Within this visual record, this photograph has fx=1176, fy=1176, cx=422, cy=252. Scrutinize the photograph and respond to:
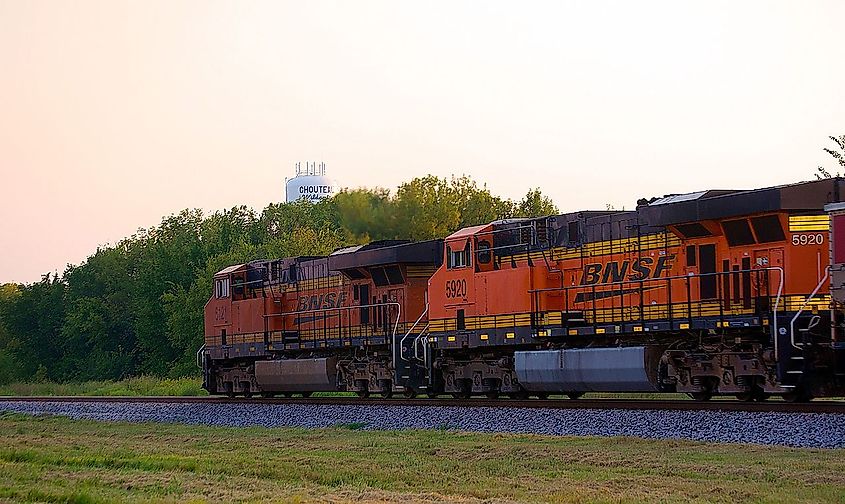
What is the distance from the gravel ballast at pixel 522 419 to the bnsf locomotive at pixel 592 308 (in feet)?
6.08

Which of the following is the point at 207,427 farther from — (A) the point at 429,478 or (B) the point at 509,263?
(A) the point at 429,478

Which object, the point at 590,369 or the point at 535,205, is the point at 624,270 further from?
the point at 535,205

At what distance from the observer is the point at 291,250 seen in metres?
53.5

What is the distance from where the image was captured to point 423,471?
1256 centimetres

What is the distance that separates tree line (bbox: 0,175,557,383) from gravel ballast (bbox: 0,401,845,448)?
704 inches

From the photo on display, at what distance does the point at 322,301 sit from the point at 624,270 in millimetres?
11404

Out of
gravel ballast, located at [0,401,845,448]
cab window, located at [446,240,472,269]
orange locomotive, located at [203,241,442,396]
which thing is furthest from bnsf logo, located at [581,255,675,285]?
orange locomotive, located at [203,241,442,396]

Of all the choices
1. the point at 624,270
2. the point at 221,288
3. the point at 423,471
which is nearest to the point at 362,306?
the point at 221,288

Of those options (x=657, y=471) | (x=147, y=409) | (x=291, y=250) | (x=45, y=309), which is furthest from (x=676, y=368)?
(x=45, y=309)

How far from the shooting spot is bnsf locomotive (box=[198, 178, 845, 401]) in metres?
18.3

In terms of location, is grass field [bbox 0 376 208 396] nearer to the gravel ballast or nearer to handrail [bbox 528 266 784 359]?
the gravel ballast

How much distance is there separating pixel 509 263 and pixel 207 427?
696 centimetres

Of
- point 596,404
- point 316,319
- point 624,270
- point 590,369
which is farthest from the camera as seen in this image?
point 316,319

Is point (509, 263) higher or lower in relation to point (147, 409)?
higher
